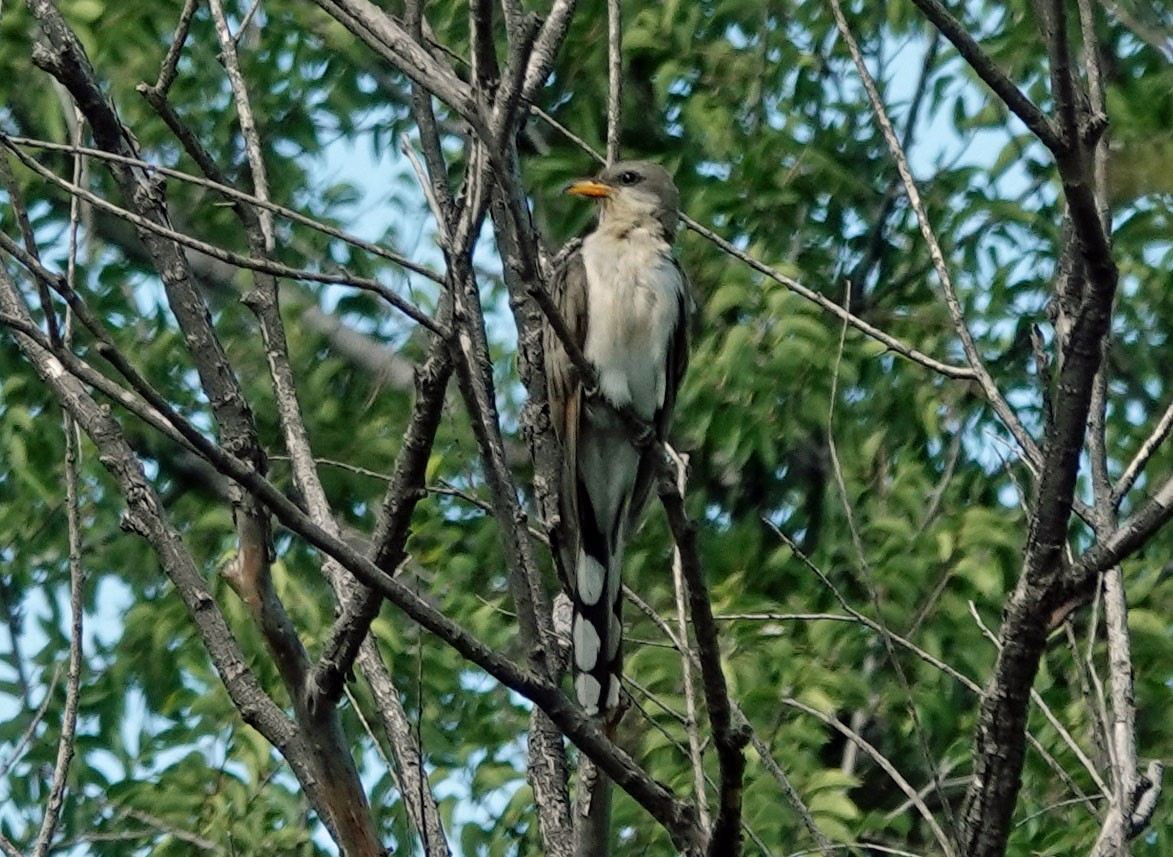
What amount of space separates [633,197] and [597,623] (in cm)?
167

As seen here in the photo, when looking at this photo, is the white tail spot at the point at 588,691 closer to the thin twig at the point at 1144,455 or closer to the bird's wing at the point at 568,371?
the bird's wing at the point at 568,371

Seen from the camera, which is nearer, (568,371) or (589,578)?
(589,578)

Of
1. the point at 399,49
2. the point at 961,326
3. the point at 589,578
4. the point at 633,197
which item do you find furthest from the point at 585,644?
the point at 633,197

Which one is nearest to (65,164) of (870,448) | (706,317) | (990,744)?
(706,317)

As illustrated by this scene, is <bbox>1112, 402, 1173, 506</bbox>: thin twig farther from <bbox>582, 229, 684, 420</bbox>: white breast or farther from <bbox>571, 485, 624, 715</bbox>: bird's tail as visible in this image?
<bbox>582, 229, 684, 420</bbox>: white breast

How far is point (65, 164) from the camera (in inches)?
369

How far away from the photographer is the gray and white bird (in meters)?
4.95

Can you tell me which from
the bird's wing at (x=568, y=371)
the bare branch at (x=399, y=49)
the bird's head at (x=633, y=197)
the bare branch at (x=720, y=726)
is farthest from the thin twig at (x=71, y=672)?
the bird's head at (x=633, y=197)

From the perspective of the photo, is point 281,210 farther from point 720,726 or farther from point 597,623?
point 597,623

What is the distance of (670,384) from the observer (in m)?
5.29

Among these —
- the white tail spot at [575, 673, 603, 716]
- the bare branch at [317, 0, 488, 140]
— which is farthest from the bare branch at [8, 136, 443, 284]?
the white tail spot at [575, 673, 603, 716]

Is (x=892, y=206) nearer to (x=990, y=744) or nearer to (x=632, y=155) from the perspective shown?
(x=632, y=155)

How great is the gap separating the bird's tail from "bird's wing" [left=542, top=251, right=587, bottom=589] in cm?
9

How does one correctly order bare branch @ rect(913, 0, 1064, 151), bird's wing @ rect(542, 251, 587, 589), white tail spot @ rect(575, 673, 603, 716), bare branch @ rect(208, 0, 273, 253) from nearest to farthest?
bare branch @ rect(913, 0, 1064, 151) < bare branch @ rect(208, 0, 273, 253) < white tail spot @ rect(575, 673, 603, 716) < bird's wing @ rect(542, 251, 587, 589)
